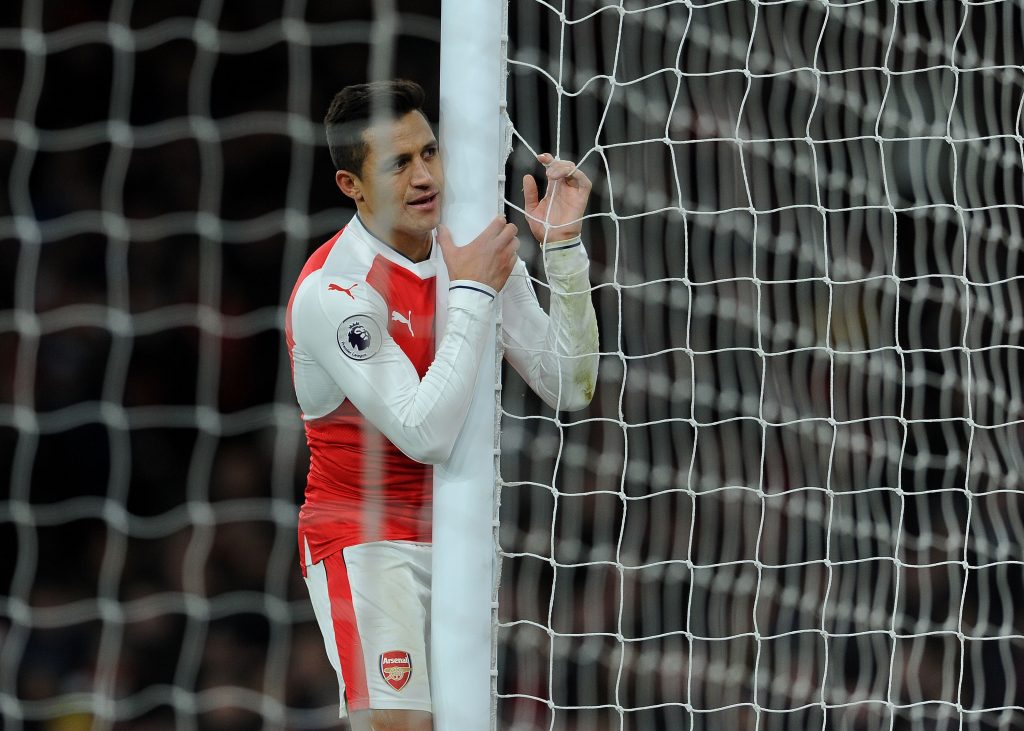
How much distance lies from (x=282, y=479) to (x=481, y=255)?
1.56 m

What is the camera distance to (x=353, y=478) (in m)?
1.44

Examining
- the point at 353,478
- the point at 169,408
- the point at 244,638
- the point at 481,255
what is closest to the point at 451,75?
the point at 481,255

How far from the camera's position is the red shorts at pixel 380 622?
52.7 inches

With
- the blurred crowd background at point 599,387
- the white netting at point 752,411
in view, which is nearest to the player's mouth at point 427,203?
the blurred crowd background at point 599,387

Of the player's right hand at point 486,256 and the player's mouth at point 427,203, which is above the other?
the player's mouth at point 427,203

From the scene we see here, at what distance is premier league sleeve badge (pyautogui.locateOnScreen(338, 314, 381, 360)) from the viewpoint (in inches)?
49.7

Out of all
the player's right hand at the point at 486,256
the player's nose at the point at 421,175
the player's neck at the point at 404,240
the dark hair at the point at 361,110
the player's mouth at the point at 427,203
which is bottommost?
the player's right hand at the point at 486,256

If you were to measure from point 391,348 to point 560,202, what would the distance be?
0.25 metres

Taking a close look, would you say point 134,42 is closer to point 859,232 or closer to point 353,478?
point 353,478

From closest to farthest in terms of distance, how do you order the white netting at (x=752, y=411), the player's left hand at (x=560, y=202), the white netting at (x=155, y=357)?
the player's left hand at (x=560, y=202) → the white netting at (x=155, y=357) → the white netting at (x=752, y=411)

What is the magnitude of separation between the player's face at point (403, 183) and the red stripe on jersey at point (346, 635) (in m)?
0.39

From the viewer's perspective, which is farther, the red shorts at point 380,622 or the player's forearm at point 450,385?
the red shorts at point 380,622

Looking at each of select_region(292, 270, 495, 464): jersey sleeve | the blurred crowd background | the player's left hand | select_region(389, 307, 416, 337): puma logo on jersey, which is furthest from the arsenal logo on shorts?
the blurred crowd background

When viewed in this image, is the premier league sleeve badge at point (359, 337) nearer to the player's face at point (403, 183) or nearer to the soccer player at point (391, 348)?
the soccer player at point (391, 348)
